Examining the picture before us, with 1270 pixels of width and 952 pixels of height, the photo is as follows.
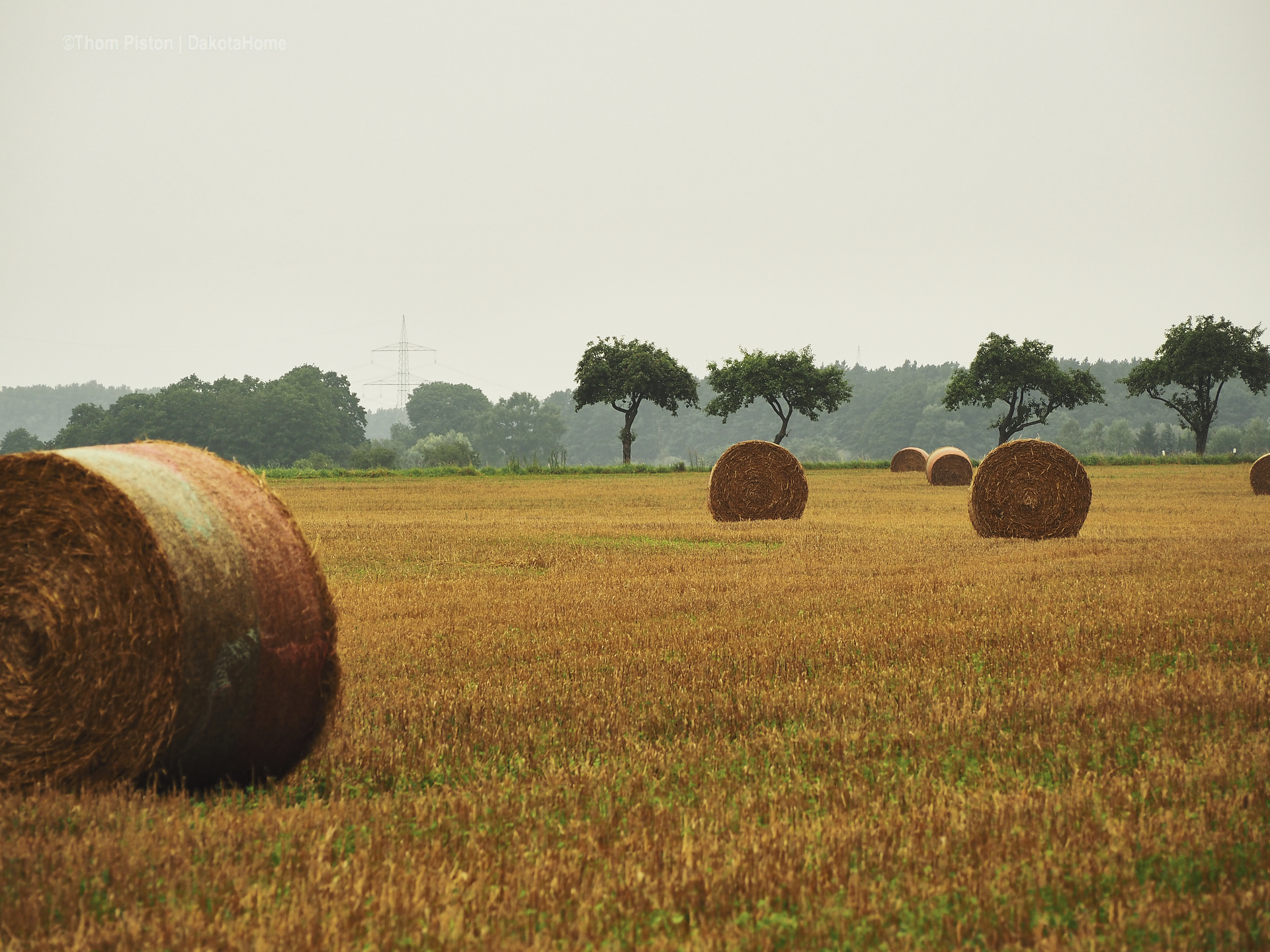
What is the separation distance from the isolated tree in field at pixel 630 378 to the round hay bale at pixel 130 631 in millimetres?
71955

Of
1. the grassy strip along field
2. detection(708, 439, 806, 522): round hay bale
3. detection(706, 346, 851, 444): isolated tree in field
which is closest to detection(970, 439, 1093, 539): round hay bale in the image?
detection(708, 439, 806, 522): round hay bale

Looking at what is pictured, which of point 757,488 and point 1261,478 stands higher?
point 1261,478

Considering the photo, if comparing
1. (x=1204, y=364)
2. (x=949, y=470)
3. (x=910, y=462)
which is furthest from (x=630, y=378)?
(x=1204, y=364)

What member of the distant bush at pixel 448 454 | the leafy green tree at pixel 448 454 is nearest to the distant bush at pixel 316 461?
the distant bush at pixel 448 454

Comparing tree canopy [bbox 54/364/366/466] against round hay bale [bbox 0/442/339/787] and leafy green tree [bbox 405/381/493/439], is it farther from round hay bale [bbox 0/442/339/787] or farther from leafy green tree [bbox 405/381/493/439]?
round hay bale [bbox 0/442/339/787]

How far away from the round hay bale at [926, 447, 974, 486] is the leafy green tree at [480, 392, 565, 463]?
138 m

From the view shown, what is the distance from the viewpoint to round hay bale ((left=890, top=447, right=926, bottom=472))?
59.2 m

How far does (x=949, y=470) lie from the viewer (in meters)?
46.1

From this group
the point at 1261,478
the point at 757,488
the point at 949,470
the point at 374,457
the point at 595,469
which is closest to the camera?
the point at 757,488

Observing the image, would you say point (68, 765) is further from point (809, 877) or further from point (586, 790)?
point (809, 877)

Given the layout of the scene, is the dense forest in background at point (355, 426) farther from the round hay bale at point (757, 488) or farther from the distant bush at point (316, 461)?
the round hay bale at point (757, 488)

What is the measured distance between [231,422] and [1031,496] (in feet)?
389

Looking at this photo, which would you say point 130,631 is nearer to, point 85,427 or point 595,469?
point 595,469

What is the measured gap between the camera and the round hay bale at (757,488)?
26.3m
